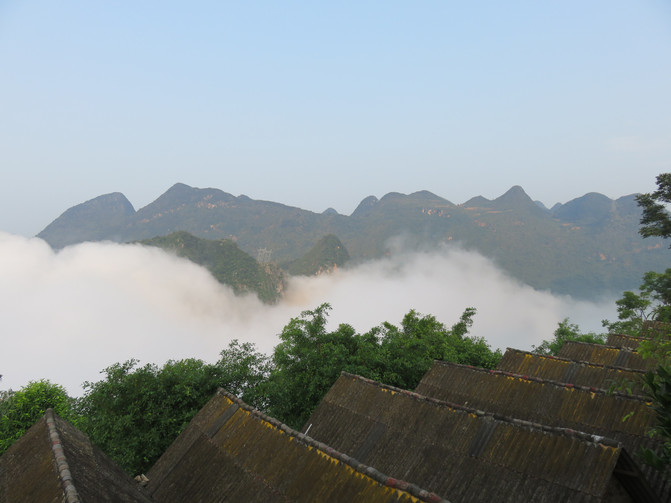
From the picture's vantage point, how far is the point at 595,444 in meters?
10.1

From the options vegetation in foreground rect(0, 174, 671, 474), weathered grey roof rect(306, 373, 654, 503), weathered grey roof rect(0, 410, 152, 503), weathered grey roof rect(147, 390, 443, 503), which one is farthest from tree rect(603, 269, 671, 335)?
weathered grey roof rect(0, 410, 152, 503)

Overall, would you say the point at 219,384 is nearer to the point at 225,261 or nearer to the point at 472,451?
the point at 472,451

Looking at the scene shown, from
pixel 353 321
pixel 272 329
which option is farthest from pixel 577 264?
pixel 272 329

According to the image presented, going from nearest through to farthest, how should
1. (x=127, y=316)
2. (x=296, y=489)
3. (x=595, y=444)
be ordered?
1. (x=296, y=489)
2. (x=595, y=444)
3. (x=127, y=316)

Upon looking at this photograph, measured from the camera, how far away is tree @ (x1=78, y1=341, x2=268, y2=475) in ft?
62.3

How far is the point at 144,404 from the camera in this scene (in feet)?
66.6

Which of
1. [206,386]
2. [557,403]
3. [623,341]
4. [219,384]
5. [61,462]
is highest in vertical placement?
[623,341]

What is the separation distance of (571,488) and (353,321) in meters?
167

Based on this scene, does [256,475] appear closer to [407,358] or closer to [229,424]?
[229,424]

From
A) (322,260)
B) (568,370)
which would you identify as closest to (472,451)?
(568,370)

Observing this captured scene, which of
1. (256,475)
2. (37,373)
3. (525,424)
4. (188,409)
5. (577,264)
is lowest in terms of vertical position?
(37,373)

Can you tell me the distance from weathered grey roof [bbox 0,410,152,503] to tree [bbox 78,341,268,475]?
886cm

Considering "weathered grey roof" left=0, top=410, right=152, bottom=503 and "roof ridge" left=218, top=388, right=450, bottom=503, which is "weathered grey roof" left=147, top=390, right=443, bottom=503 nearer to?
"roof ridge" left=218, top=388, right=450, bottom=503

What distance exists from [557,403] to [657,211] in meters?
27.8
